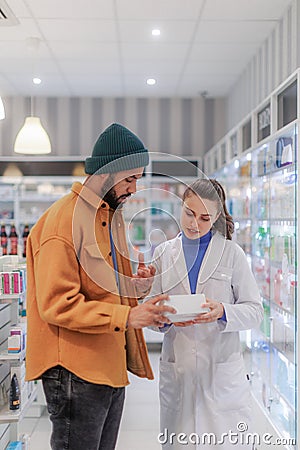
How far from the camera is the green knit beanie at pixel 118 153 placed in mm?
1894

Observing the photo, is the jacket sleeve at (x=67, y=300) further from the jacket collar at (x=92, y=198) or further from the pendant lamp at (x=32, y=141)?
the pendant lamp at (x=32, y=141)

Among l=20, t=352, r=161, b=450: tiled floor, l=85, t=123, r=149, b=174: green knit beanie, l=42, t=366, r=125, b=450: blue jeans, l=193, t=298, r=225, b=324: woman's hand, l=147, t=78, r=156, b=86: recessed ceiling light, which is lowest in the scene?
l=20, t=352, r=161, b=450: tiled floor

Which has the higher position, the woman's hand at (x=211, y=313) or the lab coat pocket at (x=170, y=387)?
the woman's hand at (x=211, y=313)

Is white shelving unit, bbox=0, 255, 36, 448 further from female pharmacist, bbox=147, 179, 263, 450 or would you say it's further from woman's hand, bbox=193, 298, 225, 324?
woman's hand, bbox=193, 298, 225, 324

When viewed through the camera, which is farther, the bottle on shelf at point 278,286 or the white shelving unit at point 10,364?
the bottle on shelf at point 278,286

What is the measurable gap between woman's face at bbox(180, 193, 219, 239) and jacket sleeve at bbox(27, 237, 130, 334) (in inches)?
15.8

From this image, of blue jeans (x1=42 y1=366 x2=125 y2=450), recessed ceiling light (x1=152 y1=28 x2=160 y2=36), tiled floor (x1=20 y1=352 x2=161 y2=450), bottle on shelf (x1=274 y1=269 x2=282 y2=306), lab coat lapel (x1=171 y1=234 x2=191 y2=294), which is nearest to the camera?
blue jeans (x1=42 y1=366 x2=125 y2=450)

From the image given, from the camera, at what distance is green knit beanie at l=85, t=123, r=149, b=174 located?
6.21 feet

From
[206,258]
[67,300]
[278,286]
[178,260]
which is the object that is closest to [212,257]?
[206,258]

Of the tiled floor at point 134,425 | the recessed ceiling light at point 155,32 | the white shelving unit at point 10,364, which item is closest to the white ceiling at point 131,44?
the recessed ceiling light at point 155,32

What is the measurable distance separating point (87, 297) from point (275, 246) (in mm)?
2171

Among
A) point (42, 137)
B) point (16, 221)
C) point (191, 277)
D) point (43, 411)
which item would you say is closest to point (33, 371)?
point (191, 277)

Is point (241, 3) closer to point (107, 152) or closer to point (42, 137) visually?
point (42, 137)

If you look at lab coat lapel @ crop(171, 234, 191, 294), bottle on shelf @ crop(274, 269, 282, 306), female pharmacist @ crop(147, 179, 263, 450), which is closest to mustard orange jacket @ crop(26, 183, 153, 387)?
lab coat lapel @ crop(171, 234, 191, 294)
